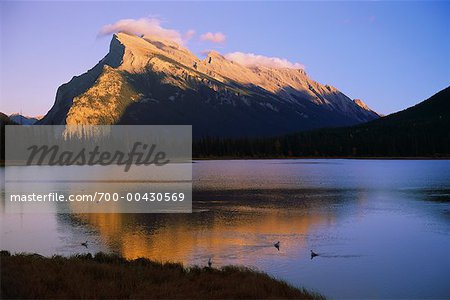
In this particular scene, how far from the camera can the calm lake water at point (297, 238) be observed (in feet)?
90.7

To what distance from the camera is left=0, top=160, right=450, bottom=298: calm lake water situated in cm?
2766

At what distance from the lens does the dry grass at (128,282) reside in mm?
18500

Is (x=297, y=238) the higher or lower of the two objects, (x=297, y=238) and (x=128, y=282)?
the lower

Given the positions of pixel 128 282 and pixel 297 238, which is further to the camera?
pixel 297 238

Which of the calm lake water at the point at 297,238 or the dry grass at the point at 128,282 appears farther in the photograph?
the calm lake water at the point at 297,238

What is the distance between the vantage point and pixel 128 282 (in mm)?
20672

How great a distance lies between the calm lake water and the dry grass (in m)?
4.33

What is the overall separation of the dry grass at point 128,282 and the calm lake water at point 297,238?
14.2 ft

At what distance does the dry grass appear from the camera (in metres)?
18.5

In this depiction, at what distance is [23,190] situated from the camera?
264 ft

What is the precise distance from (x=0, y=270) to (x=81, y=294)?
11.3 feet

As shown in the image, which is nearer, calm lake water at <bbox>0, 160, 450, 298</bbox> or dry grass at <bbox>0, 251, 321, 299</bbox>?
dry grass at <bbox>0, 251, 321, 299</bbox>

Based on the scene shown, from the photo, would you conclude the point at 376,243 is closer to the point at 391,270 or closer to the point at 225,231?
the point at 391,270

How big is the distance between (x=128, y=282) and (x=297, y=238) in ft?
68.3
